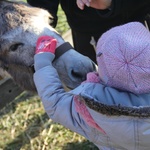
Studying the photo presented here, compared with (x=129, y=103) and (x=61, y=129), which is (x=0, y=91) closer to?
(x=61, y=129)

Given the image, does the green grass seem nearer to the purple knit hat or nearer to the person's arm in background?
the person's arm in background

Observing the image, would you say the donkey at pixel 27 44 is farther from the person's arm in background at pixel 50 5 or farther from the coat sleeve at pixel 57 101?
the coat sleeve at pixel 57 101

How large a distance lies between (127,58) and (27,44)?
0.94 m

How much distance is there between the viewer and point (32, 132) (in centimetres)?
302

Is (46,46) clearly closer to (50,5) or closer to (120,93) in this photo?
(120,93)

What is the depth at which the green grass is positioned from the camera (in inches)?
112

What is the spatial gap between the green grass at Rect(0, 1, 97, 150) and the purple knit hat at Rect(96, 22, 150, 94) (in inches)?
57.6

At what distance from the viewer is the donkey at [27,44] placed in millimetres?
1984

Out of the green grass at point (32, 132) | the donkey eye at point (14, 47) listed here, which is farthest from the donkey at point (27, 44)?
the green grass at point (32, 132)

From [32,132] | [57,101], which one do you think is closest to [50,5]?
[57,101]

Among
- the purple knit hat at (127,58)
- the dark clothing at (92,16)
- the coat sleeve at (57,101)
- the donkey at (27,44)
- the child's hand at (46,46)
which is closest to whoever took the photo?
the purple knit hat at (127,58)

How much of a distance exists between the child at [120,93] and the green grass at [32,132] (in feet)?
4.28

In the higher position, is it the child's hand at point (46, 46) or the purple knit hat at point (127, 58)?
the purple knit hat at point (127, 58)

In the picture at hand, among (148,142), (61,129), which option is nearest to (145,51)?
(148,142)
